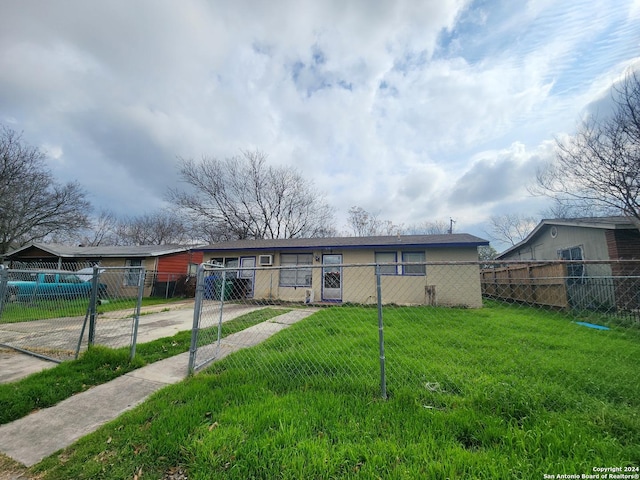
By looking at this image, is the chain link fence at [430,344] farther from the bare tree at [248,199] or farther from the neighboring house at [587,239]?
the bare tree at [248,199]

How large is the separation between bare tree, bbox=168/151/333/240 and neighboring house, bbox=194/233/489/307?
11.9 m

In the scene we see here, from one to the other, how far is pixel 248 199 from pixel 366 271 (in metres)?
18.0

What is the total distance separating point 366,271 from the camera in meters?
11.8

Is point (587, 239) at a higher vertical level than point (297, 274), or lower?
higher

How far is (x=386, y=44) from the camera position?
8.56 m

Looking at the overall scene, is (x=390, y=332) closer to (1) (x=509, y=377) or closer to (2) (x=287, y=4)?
(1) (x=509, y=377)

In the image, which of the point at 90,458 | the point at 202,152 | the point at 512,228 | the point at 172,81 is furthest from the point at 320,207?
the point at 90,458

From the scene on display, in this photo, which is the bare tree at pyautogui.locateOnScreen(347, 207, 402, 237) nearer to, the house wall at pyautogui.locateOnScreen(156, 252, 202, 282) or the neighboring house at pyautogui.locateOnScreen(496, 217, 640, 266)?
the neighboring house at pyautogui.locateOnScreen(496, 217, 640, 266)

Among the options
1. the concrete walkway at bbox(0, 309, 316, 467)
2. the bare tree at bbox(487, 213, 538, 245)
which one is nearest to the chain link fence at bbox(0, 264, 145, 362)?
the concrete walkway at bbox(0, 309, 316, 467)

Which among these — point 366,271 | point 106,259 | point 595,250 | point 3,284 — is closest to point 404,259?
point 366,271

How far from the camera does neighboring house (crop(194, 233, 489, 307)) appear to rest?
10.7 metres

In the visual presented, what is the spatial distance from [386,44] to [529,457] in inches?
417

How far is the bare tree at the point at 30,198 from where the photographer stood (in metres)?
18.0

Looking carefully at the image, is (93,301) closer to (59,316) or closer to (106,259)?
(59,316)
